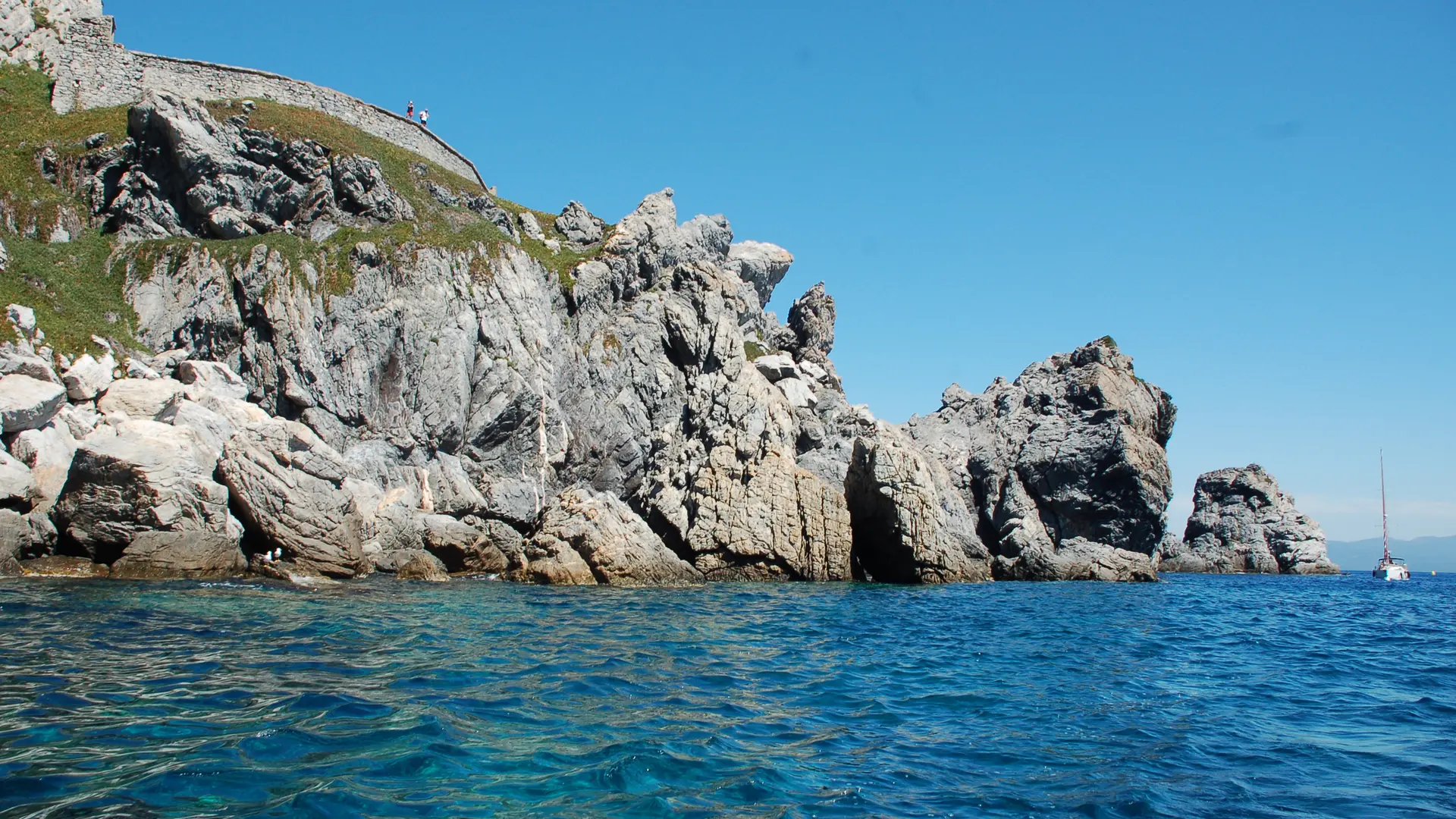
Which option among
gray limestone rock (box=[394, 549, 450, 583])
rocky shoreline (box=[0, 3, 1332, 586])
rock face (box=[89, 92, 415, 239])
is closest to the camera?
rocky shoreline (box=[0, 3, 1332, 586])

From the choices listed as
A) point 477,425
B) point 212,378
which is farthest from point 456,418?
point 212,378

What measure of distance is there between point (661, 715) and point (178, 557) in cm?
1901

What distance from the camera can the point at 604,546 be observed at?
31.9 metres

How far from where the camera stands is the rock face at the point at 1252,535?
76.6 m

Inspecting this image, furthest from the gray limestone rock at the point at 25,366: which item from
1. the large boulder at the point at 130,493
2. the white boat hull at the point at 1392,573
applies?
the white boat hull at the point at 1392,573

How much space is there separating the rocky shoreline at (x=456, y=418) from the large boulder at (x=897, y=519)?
171 millimetres

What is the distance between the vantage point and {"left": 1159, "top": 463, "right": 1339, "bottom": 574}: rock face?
7656 cm

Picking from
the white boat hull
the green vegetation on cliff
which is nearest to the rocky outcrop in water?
the green vegetation on cliff

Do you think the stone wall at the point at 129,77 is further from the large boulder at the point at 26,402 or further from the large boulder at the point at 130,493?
the large boulder at the point at 130,493

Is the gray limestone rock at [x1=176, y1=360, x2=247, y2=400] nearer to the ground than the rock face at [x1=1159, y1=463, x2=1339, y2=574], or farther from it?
farther from it

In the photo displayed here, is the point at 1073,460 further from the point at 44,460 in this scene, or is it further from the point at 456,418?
the point at 44,460

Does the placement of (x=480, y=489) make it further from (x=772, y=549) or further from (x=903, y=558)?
(x=903, y=558)

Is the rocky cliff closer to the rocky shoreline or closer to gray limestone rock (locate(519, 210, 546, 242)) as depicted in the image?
the rocky shoreline

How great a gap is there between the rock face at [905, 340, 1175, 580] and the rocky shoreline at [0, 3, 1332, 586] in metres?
0.19
